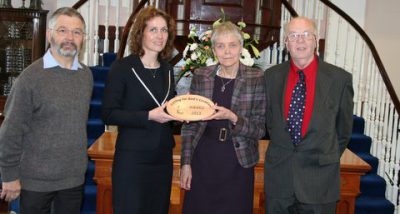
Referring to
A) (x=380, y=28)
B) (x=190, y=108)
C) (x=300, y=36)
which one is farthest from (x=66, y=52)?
(x=380, y=28)

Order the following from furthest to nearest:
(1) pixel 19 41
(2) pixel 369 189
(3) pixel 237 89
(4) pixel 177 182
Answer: (1) pixel 19 41
(2) pixel 369 189
(4) pixel 177 182
(3) pixel 237 89

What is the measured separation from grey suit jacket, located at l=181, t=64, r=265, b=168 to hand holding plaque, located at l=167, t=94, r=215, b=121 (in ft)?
0.53

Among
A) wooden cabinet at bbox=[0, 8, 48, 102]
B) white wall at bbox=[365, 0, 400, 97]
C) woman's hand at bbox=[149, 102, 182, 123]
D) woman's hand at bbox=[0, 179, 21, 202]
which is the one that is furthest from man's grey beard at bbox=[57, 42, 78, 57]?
white wall at bbox=[365, 0, 400, 97]

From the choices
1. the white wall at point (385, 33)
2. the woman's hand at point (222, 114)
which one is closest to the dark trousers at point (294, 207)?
the woman's hand at point (222, 114)

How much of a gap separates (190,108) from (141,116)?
236 millimetres

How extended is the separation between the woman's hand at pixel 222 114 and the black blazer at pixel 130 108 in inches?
11.5

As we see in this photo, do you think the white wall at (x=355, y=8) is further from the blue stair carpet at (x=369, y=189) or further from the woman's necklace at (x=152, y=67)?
the woman's necklace at (x=152, y=67)

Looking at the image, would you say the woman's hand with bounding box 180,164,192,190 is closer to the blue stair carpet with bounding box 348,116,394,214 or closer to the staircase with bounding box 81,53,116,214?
the staircase with bounding box 81,53,116,214

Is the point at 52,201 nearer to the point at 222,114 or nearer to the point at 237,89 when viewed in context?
the point at 222,114

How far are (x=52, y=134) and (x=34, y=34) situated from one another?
440 centimetres

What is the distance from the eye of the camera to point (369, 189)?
4.98m

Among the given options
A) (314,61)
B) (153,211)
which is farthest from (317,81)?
(153,211)

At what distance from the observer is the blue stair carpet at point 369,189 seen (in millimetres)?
4738

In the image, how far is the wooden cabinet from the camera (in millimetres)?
6133
